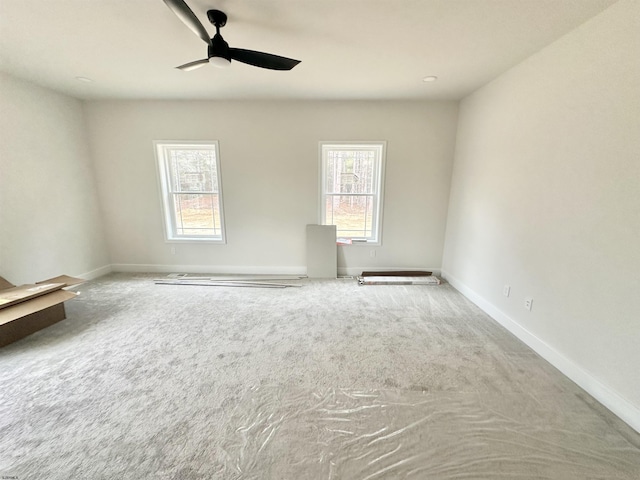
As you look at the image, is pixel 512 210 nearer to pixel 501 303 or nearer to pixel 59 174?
pixel 501 303

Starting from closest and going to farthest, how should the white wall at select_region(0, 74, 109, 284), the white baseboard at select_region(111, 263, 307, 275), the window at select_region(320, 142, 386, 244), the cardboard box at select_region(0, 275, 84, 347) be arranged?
the cardboard box at select_region(0, 275, 84, 347), the white wall at select_region(0, 74, 109, 284), the window at select_region(320, 142, 386, 244), the white baseboard at select_region(111, 263, 307, 275)

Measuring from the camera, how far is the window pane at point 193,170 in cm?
390

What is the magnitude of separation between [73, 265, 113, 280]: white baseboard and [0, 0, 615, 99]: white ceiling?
2451mm

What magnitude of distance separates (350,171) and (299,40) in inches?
79.5

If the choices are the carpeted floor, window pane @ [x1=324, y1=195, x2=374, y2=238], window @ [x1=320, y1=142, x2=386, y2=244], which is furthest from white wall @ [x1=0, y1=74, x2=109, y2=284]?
window pane @ [x1=324, y1=195, x2=374, y2=238]

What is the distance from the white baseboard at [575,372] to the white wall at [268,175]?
4.91ft

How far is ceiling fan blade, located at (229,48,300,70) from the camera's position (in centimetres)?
182

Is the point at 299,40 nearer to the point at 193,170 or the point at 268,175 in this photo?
the point at 268,175

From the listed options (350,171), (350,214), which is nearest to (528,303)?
(350,214)

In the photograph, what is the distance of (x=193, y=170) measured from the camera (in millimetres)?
3945

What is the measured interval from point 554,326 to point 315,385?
1958mm

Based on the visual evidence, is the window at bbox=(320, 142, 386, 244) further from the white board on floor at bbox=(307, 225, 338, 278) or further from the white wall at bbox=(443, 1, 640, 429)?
the white wall at bbox=(443, 1, 640, 429)

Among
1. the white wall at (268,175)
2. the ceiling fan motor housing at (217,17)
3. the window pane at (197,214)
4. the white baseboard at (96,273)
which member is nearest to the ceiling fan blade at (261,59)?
the ceiling fan motor housing at (217,17)

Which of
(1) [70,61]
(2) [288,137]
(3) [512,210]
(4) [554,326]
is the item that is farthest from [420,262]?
(1) [70,61]
